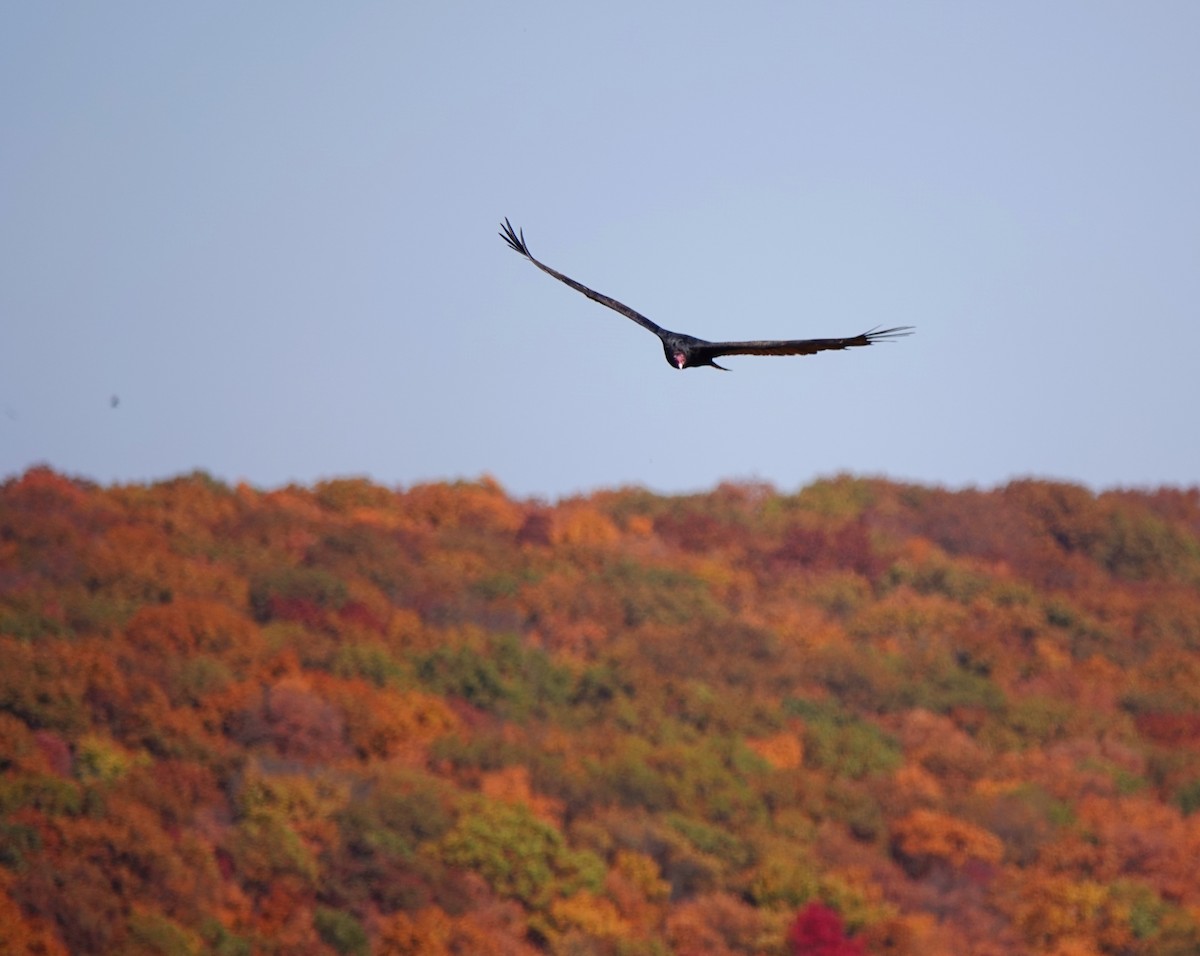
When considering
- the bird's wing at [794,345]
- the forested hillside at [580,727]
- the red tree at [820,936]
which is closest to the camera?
the bird's wing at [794,345]

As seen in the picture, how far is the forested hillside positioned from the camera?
39969 mm

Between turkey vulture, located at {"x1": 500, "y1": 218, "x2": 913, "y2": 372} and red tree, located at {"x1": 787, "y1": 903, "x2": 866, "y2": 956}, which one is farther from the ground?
turkey vulture, located at {"x1": 500, "y1": 218, "x2": 913, "y2": 372}

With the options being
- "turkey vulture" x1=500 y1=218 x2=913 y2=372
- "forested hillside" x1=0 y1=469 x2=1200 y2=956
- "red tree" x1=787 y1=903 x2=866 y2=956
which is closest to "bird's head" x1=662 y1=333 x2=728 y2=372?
"turkey vulture" x1=500 y1=218 x2=913 y2=372

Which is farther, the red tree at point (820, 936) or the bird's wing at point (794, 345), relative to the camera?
the red tree at point (820, 936)

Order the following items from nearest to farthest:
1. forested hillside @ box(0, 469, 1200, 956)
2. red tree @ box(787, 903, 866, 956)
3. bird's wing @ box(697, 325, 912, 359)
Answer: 1. bird's wing @ box(697, 325, 912, 359)
2. red tree @ box(787, 903, 866, 956)
3. forested hillside @ box(0, 469, 1200, 956)

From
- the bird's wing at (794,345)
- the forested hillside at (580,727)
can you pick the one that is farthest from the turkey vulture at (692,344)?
the forested hillside at (580,727)

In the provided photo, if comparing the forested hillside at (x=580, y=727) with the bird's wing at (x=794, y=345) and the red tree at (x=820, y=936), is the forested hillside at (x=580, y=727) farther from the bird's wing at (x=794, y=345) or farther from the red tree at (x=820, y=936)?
the bird's wing at (x=794, y=345)

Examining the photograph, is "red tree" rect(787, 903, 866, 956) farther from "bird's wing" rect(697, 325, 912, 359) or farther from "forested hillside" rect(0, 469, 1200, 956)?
"bird's wing" rect(697, 325, 912, 359)

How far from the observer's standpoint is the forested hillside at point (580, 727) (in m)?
40.0

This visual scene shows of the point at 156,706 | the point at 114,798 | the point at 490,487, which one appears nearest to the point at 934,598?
the point at 490,487

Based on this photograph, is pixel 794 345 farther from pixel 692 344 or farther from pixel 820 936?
pixel 820 936

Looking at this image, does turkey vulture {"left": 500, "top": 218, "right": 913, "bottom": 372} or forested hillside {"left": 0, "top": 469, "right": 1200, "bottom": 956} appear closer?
turkey vulture {"left": 500, "top": 218, "right": 913, "bottom": 372}

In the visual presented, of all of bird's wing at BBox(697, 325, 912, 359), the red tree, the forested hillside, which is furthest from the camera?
the forested hillside

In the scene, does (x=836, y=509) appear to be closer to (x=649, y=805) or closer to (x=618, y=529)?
(x=618, y=529)
